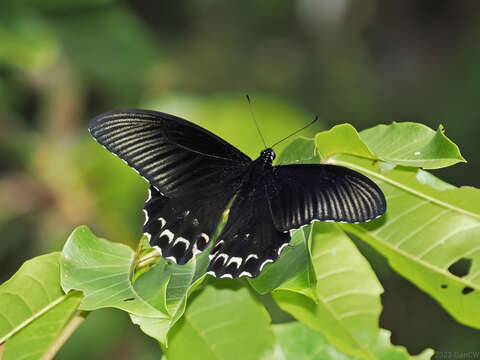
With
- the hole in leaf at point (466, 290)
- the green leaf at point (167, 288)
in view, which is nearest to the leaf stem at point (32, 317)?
the green leaf at point (167, 288)

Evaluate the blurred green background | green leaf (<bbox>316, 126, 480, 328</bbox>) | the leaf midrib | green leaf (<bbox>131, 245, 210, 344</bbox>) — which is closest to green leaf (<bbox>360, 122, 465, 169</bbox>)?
green leaf (<bbox>316, 126, 480, 328</bbox>)

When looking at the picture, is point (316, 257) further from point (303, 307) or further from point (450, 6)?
point (450, 6)

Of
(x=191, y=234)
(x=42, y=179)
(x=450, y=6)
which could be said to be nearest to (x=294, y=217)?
(x=191, y=234)

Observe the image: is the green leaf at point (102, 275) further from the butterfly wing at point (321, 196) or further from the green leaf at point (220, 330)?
the butterfly wing at point (321, 196)

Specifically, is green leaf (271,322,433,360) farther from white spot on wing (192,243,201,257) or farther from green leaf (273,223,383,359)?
white spot on wing (192,243,201,257)

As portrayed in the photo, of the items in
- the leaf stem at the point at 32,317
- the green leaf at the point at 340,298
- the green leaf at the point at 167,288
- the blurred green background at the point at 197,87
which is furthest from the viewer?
the blurred green background at the point at 197,87

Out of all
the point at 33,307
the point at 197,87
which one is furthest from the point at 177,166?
the point at 197,87

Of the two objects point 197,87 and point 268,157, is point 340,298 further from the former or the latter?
point 197,87
